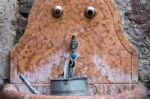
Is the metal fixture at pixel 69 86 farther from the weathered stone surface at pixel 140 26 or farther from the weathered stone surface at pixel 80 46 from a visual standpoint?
the weathered stone surface at pixel 140 26

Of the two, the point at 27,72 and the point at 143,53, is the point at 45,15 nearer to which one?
the point at 27,72

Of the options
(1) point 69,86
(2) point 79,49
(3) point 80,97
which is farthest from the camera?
(2) point 79,49

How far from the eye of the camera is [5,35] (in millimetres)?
2225

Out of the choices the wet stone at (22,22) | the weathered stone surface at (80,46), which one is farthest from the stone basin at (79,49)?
the wet stone at (22,22)

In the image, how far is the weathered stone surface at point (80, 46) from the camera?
2197 millimetres

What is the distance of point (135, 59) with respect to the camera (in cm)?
219

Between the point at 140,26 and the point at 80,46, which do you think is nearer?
the point at 80,46

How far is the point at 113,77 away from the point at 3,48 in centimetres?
60

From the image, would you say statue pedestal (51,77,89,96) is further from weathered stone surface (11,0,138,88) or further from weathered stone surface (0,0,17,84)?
weathered stone surface (0,0,17,84)

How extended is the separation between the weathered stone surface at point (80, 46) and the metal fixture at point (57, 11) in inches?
0.9

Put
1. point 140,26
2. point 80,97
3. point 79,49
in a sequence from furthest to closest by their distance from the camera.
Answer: point 140,26
point 79,49
point 80,97

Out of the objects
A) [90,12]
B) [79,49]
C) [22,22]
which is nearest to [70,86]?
[79,49]

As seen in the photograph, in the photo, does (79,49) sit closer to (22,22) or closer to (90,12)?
(90,12)

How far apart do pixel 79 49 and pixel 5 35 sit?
403 mm
